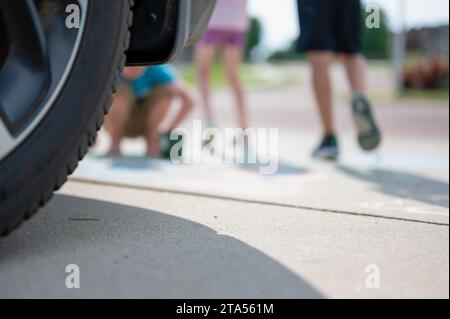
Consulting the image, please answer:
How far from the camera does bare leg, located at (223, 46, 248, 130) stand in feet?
16.2

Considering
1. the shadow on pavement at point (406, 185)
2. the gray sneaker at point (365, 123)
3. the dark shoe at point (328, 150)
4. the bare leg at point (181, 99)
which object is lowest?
the shadow on pavement at point (406, 185)

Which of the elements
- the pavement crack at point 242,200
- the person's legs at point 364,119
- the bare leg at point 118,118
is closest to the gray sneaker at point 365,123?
the person's legs at point 364,119

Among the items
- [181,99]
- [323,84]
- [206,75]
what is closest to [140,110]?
[181,99]

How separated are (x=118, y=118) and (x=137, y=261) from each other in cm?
276

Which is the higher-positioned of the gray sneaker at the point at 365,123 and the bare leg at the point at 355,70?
the bare leg at the point at 355,70

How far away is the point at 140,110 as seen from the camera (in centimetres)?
441

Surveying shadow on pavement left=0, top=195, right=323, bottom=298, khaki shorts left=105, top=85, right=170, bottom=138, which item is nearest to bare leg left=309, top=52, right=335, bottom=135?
khaki shorts left=105, top=85, right=170, bottom=138

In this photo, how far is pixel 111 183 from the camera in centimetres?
296

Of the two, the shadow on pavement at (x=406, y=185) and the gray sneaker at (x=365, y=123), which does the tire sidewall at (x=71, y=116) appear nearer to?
the shadow on pavement at (x=406, y=185)

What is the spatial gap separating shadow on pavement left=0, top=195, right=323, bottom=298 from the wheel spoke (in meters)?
0.36

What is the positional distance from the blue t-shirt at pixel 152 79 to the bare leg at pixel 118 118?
0.08 meters

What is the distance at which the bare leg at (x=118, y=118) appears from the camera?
4352mm

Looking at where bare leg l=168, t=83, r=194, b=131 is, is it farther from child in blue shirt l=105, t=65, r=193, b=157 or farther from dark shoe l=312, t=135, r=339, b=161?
dark shoe l=312, t=135, r=339, b=161

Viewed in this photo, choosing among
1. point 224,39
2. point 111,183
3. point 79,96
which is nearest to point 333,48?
point 224,39
